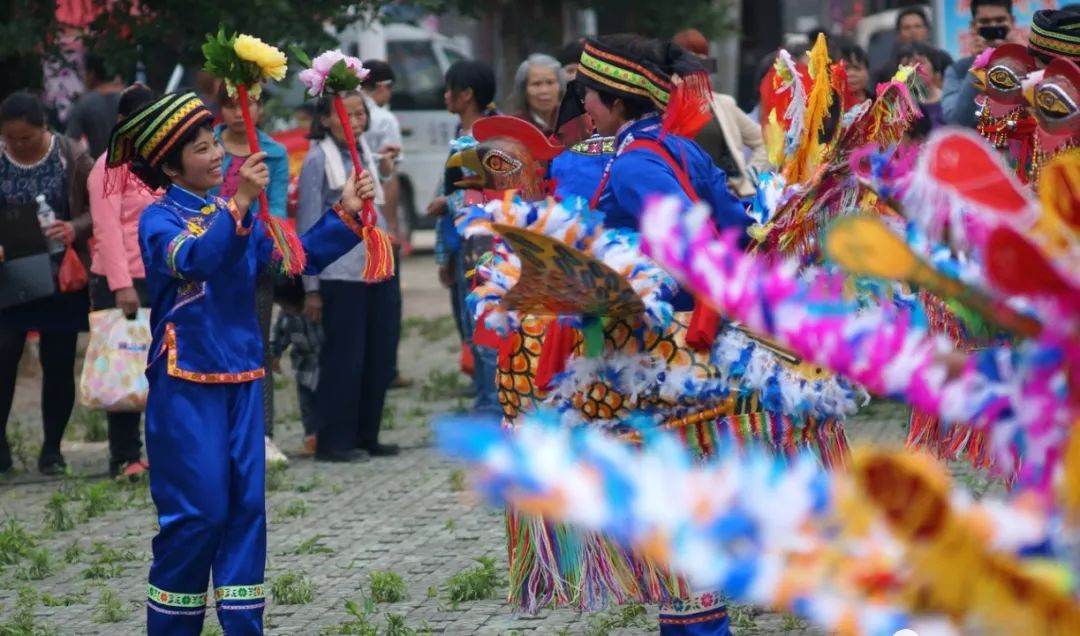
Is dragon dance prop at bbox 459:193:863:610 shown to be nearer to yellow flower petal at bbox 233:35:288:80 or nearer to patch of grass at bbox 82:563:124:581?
yellow flower petal at bbox 233:35:288:80

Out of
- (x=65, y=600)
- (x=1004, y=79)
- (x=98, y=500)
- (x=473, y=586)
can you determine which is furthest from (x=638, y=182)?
(x=98, y=500)

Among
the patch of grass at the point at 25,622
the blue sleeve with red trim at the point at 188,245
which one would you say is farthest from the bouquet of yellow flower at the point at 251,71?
the patch of grass at the point at 25,622

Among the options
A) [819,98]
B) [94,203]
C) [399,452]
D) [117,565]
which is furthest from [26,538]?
A: [819,98]

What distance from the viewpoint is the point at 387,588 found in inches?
237

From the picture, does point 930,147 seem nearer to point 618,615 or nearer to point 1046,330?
point 1046,330

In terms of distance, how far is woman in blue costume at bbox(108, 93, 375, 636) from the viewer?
470cm

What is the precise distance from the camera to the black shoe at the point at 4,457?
8.67 m

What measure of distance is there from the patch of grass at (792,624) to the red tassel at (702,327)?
123 cm

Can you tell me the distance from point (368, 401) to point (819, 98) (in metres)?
4.31

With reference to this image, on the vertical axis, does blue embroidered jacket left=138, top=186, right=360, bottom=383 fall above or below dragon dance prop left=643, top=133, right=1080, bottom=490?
below

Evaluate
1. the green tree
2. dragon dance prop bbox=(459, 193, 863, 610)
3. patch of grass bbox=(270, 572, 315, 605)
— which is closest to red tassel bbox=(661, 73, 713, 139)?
dragon dance prop bbox=(459, 193, 863, 610)

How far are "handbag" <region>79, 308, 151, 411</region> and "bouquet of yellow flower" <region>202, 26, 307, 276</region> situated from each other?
3130 mm

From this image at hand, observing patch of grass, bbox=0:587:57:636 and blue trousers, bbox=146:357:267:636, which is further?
patch of grass, bbox=0:587:57:636

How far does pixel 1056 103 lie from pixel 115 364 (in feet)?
14.9
